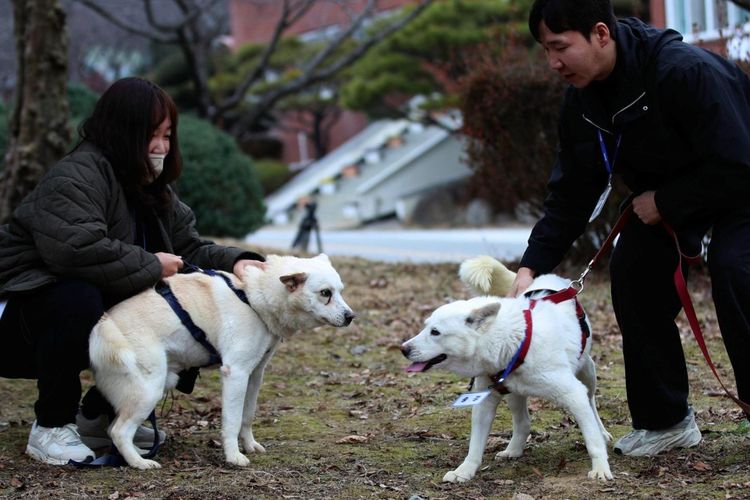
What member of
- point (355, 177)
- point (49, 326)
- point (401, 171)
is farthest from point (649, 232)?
point (355, 177)

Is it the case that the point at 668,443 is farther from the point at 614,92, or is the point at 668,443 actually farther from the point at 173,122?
the point at 173,122

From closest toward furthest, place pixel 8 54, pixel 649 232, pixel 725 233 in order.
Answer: pixel 725 233 → pixel 649 232 → pixel 8 54

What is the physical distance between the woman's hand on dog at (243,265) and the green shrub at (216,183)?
24.9 ft

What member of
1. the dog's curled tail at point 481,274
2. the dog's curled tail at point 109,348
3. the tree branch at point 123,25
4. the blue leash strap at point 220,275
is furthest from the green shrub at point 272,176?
the dog's curled tail at point 109,348

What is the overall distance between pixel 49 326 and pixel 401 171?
70.1 ft

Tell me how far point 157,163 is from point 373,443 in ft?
5.48

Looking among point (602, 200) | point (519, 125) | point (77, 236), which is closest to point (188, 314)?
point (77, 236)

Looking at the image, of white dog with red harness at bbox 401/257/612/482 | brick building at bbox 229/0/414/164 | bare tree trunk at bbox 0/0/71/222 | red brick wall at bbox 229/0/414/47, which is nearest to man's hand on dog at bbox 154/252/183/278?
white dog with red harness at bbox 401/257/612/482

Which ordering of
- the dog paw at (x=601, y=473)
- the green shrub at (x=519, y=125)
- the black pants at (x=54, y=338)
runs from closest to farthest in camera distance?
the dog paw at (x=601, y=473)
the black pants at (x=54, y=338)
the green shrub at (x=519, y=125)

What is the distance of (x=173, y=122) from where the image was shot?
4629 millimetres

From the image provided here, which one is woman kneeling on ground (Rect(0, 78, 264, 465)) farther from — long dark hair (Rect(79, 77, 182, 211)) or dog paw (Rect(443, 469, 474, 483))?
dog paw (Rect(443, 469, 474, 483))

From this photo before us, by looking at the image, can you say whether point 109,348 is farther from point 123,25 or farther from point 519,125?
point 123,25

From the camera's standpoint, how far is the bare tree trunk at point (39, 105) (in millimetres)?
8555

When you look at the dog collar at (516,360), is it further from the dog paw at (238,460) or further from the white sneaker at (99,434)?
the white sneaker at (99,434)
